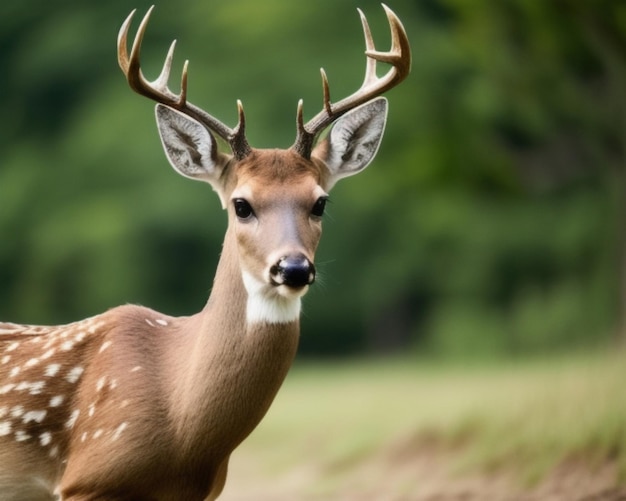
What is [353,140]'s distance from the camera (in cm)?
782

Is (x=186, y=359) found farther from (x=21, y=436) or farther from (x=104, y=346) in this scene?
(x=21, y=436)

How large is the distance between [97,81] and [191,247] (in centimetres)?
363

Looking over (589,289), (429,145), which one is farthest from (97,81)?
(589,289)

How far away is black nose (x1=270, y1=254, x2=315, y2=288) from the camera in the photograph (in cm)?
675

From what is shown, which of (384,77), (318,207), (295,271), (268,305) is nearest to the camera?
(295,271)

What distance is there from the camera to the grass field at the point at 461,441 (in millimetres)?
10172

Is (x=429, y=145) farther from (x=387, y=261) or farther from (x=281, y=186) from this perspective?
(x=281, y=186)

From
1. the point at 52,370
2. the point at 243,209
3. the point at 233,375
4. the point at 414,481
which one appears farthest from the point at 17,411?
the point at 414,481

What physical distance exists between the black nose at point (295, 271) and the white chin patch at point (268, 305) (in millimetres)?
248

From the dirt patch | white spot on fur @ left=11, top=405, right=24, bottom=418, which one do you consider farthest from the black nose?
the dirt patch

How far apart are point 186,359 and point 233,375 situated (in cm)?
30

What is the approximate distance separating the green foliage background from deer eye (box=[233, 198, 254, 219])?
5635 mm

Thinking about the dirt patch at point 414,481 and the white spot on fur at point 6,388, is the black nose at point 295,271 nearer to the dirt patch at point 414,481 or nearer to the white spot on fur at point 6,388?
the white spot on fur at point 6,388

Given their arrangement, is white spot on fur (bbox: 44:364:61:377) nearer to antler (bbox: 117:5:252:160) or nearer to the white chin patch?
the white chin patch
